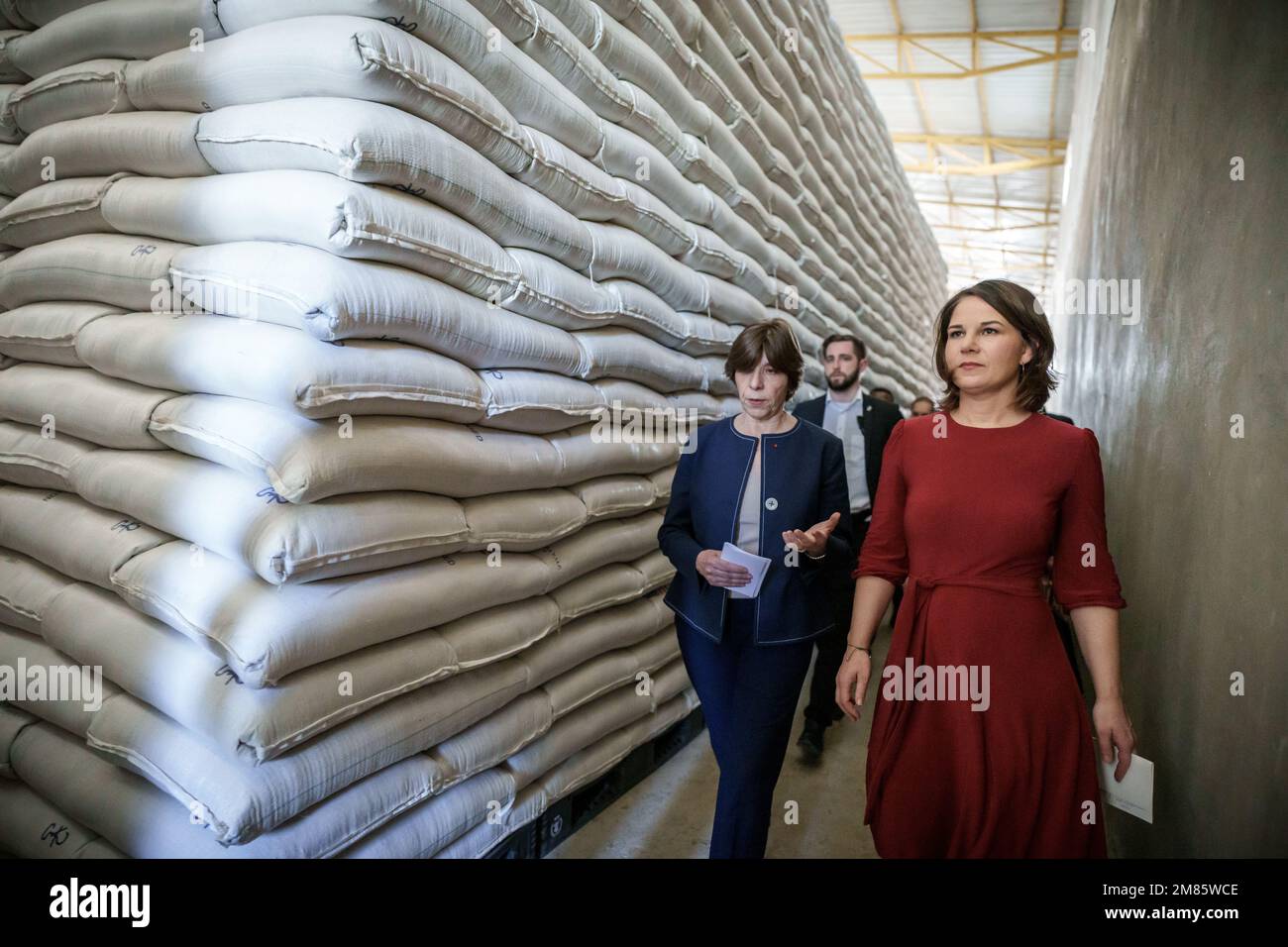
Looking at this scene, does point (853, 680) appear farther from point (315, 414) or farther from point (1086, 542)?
point (315, 414)

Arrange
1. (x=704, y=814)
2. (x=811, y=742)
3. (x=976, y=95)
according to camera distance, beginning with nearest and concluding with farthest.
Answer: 1. (x=704, y=814)
2. (x=811, y=742)
3. (x=976, y=95)

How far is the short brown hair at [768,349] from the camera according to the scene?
175 cm

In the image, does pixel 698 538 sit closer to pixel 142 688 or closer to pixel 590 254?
pixel 590 254

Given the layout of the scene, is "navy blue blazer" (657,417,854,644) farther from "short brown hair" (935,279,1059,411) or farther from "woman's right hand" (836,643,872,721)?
"short brown hair" (935,279,1059,411)

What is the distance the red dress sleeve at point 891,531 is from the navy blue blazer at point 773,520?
0.31m

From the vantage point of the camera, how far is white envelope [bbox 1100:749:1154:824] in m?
1.17

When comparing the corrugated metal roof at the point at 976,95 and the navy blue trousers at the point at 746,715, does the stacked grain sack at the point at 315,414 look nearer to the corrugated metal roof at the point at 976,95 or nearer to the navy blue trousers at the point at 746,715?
the navy blue trousers at the point at 746,715

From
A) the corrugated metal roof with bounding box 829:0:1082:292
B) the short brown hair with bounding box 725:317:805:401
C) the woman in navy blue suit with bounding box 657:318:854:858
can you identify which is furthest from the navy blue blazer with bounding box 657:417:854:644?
the corrugated metal roof with bounding box 829:0:1082:292

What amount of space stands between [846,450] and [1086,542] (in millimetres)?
1754

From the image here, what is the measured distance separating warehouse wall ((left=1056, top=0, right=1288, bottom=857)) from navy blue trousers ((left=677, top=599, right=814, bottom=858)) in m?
0.68

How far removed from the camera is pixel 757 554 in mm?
1747

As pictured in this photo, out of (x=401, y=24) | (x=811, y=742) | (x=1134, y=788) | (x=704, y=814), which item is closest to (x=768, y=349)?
(x=401, y=24)
